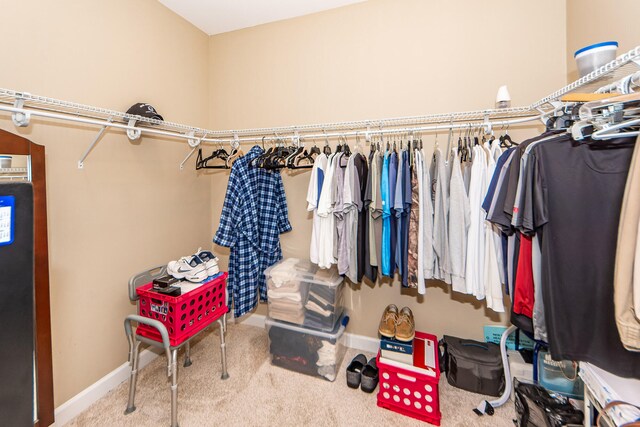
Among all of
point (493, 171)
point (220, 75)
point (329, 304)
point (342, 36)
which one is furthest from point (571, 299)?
point (220, 75)

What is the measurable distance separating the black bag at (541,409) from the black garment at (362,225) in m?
1.10

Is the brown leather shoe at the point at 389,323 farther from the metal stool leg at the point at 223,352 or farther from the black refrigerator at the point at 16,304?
the black refrigerator at the point at 16,304

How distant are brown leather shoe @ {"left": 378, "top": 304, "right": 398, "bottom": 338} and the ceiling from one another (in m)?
2.35

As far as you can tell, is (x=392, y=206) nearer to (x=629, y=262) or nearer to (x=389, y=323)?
(x=389, y=323)

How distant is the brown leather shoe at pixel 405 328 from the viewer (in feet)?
5.89

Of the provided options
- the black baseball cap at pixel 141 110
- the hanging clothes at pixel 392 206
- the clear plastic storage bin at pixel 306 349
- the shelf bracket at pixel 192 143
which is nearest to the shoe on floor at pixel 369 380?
the clear plastic storage bin at pixel 306 349

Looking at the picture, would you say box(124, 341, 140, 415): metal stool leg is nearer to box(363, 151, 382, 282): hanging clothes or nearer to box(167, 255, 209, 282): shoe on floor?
box(167, 255, 209, 282): shoe on floor

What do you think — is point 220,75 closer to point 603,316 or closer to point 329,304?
point 329,304

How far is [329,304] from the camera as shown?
1942mm

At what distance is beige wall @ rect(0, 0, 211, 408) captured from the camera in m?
1.45

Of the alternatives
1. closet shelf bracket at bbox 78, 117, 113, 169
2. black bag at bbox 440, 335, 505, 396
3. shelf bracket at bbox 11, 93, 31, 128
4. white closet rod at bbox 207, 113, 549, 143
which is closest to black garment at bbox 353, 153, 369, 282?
white closet rod at bbox 207, 113, 549, 143

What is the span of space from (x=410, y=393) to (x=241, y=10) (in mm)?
3003

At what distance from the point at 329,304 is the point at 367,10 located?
2206mm

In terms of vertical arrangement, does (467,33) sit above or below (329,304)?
above
